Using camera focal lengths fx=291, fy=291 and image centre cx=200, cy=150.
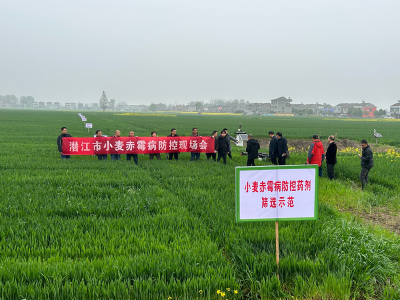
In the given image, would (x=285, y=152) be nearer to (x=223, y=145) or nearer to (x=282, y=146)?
(x=282, y=146)

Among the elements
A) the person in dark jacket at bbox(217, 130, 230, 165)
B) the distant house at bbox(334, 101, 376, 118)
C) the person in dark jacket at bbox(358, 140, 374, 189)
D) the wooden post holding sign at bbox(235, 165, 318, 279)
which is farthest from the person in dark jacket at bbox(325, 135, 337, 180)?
the distant house at bbox(334, 101, 376, 118)

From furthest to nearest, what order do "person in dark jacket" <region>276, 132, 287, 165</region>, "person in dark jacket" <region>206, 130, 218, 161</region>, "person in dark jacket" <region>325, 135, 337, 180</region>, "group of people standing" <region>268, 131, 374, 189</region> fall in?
1. "person in dark jacket" <region>206, 130, 218, 161</region>
2. "person in dark jacket" <region>276, 132, 287, 165</region>
3. "person in dark jacket" <region>325, 135, 337, 180</region>
4. "group of people standing" <region>268, 131, 374, 189</region>

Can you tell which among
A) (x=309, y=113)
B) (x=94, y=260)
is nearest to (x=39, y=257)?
(x=94, y=260)

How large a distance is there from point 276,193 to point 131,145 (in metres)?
11.9

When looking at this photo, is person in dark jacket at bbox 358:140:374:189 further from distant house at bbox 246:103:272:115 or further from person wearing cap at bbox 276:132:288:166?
distant house at bbox 246:103:272:115

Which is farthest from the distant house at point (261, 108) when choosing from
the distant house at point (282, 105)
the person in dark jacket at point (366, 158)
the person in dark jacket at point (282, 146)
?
the person in dark jacket at point (366, 158)

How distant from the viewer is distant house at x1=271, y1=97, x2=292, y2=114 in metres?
172

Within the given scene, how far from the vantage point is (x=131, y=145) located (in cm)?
1561

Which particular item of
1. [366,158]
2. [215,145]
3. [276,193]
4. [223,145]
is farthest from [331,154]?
[276,193]

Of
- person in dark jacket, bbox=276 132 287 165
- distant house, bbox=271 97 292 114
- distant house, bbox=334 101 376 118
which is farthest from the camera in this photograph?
distant house, bbox=334 101 376 118

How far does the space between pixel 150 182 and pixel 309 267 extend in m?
6.87

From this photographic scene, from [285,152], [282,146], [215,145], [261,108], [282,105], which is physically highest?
[282,105]

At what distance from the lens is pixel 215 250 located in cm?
539

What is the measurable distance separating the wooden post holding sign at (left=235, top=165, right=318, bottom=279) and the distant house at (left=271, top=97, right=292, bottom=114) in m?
175
